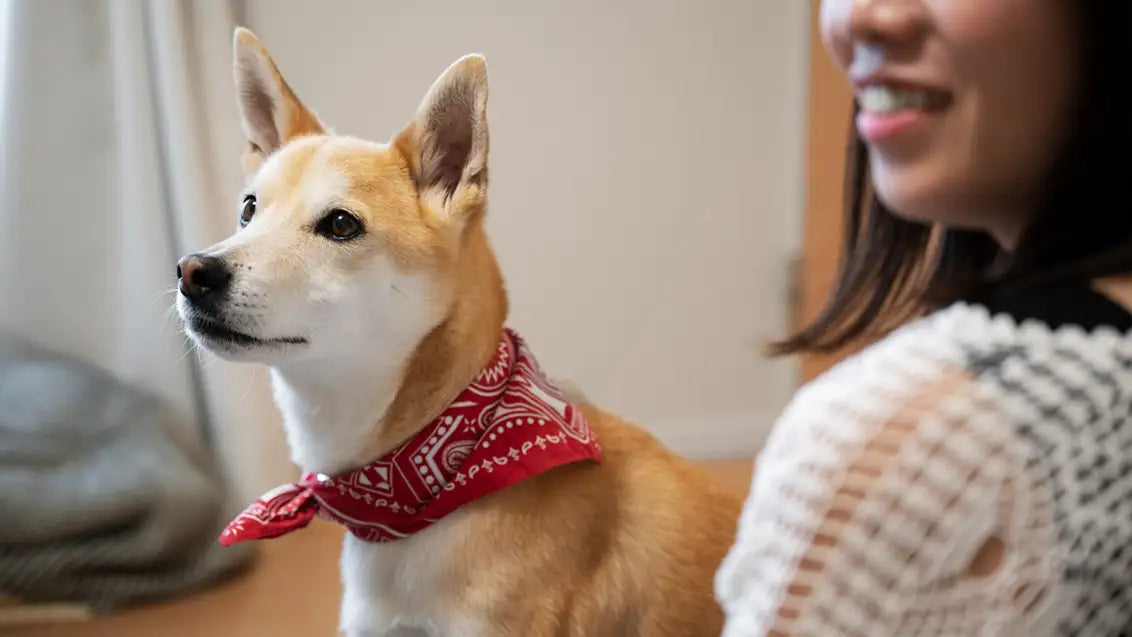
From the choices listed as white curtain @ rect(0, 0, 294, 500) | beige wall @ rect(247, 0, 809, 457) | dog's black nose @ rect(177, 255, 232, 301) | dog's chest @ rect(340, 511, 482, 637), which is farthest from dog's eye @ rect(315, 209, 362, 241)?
beige wall @ rect(247, 0, 809, 457)

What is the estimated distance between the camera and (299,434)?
2.96ft

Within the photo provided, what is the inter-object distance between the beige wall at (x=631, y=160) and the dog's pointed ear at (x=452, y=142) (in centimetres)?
116

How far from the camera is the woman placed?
35 centimetres

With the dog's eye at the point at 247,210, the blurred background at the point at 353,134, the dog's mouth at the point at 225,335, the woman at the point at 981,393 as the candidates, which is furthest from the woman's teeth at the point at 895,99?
the blurred background at the point at 353,134

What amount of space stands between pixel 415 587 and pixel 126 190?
123cm

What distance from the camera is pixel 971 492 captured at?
0.34 meters

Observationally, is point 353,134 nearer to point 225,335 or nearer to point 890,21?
point 225,335

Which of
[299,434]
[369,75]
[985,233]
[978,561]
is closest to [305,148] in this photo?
[299,434]

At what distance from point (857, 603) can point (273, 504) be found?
0.73 m

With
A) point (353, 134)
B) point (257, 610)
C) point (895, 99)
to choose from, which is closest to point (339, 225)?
point (895, 99)

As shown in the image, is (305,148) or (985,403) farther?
(305,148)

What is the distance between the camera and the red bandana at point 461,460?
807mm

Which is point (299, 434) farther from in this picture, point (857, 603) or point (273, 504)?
point (857, 603)

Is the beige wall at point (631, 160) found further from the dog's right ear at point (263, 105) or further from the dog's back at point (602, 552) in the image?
the dog's back at point (602, 552)
